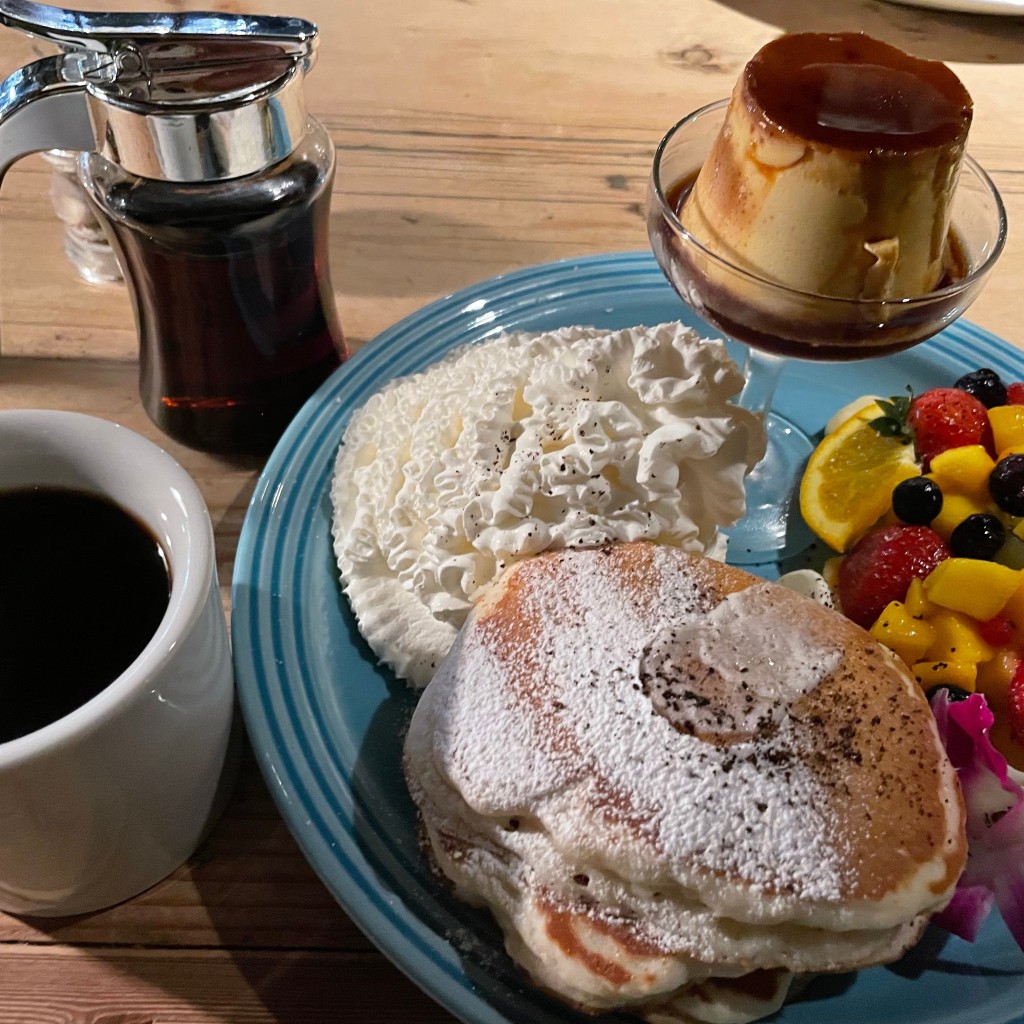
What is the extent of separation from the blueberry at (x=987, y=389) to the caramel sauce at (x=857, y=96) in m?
0.32

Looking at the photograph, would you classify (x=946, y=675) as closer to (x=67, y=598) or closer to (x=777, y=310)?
(x=777, y=310)

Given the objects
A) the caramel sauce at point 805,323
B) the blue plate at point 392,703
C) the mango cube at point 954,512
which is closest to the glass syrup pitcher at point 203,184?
the blue plate at point 392,703

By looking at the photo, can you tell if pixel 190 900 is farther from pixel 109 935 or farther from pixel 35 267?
pixel 35 267

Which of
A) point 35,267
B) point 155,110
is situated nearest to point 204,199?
point 155,110

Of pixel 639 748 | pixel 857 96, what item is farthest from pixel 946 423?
pixel 639 748

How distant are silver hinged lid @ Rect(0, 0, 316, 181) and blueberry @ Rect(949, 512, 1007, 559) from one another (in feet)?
2.85

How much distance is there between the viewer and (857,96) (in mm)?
1029

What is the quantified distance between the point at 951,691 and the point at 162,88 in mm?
984

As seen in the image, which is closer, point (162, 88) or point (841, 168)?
point (162, 88)

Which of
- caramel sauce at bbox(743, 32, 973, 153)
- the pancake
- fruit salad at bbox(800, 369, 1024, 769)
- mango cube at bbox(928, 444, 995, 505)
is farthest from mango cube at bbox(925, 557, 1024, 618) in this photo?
caramel sauce at bbox(743, 32, 973, 153)

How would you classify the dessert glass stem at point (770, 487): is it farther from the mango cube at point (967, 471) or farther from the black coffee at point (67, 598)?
the black coffee at point (67, 598)

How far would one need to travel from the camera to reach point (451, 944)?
0.74 metres

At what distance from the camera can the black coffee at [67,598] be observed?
2.26ft

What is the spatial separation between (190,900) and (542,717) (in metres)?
0.36
